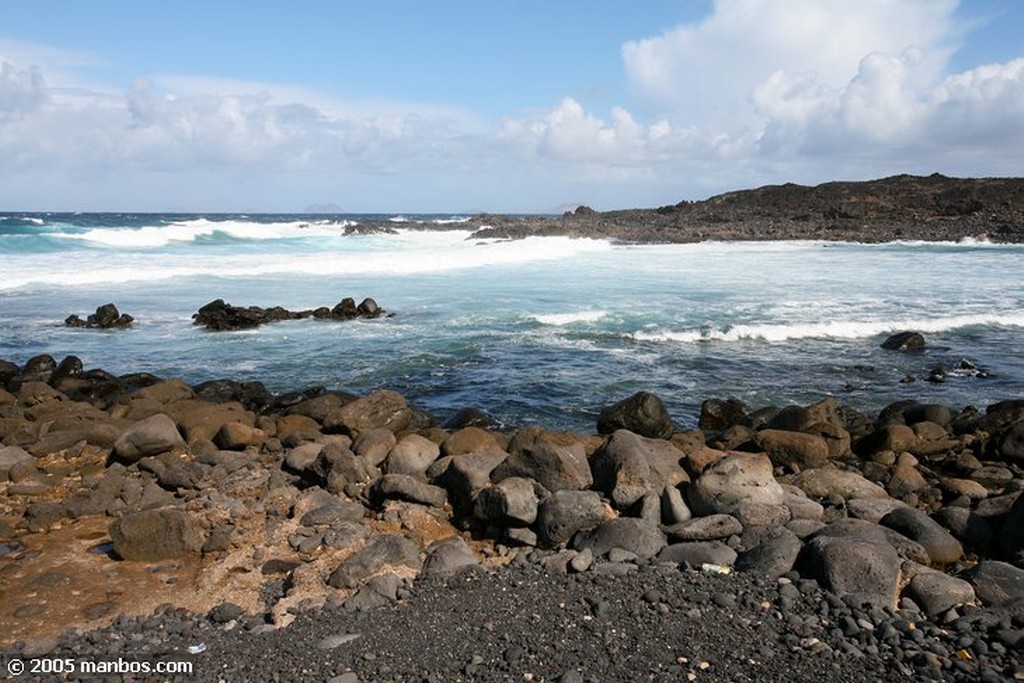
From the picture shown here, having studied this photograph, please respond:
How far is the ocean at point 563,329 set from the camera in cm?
1155

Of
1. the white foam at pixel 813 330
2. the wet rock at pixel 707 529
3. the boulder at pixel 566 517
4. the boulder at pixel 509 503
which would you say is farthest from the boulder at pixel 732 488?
the white foam at pixel 813 330

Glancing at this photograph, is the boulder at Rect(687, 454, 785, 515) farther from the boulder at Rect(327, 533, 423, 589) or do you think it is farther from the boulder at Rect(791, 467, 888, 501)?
the boulder at Rect(327, 533, 423, 589)

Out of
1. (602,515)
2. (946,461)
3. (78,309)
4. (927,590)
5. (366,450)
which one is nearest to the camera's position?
(927,590)

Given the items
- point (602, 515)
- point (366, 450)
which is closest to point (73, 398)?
point (366, 450)

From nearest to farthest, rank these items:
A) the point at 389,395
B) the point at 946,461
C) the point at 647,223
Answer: the point at 946,461 < the point at 389,395 < the point at 647,223

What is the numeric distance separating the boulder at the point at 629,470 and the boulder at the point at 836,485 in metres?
1.09

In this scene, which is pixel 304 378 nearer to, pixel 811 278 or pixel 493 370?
pixel 493 370

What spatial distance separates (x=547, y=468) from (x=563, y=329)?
31.9 ft

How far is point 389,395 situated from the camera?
9109 mm

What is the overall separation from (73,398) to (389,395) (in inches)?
199

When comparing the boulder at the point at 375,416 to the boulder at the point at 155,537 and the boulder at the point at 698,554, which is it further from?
the boulder at the point at 698,554

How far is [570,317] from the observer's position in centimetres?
1752

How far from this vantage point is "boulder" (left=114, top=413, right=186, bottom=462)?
753cm

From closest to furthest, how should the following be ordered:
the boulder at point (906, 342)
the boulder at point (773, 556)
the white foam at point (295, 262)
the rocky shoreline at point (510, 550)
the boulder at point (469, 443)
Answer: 1. the rocky shoreline at point (510, 550)
2. the boulder at point (773, 556)
3. the boulder at point (469, 443)
4. the boulder at point (906, 342)
5. the white foam at point (295, 262)
